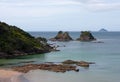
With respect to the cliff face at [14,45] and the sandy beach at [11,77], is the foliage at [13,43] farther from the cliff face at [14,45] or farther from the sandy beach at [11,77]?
the sandy beach at [11,77]

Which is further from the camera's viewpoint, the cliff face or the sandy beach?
the cliff face

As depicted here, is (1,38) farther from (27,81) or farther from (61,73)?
(27,81)

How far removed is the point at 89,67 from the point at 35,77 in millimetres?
16908

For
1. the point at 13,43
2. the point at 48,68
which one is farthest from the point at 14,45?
the point at 48,68

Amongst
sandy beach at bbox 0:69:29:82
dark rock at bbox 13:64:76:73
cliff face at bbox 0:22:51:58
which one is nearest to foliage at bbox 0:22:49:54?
cliff face at bbox 0:22:51:58

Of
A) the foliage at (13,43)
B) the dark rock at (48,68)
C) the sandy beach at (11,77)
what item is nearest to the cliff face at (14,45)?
the foliage at (13,43)

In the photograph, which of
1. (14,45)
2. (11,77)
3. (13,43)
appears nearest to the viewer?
(11,77)

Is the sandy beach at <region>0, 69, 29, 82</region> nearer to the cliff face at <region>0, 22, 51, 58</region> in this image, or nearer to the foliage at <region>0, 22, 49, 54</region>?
the cliff face at <region>0, 22, 51, 58</region>

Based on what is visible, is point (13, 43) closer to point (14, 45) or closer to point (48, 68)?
point (14, 45)

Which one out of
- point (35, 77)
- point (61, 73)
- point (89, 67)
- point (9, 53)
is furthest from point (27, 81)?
point (9, 53)

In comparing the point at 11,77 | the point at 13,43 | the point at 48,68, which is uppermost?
the point at 13,43

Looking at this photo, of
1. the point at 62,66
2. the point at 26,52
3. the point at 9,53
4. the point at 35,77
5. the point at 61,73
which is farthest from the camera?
the point at 26,52

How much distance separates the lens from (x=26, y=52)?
102375 mm

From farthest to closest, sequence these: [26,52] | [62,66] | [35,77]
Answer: [26,52] < [62,66] < [35,77]
